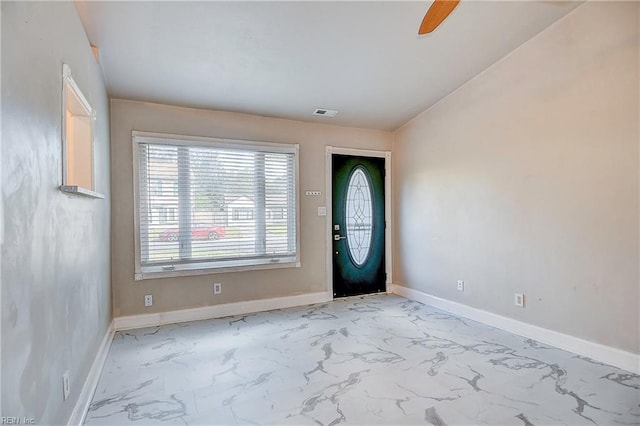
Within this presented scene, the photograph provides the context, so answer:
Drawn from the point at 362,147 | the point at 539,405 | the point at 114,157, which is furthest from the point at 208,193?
the point at 539,405

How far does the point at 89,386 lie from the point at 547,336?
379cm

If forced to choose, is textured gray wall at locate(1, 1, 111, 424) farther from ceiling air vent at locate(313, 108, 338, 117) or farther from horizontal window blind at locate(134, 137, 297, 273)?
ceiling air vent at locate(313, 108, 338, 117)

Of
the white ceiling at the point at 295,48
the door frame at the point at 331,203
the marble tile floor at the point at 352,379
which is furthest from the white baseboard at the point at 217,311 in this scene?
the white ceiling at the point at 295,48

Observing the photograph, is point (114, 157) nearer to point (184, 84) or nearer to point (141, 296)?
point (184, 84)

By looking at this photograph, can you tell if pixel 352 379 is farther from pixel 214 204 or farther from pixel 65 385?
pixel 214 204

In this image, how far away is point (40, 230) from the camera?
145 cm

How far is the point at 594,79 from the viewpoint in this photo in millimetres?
2816

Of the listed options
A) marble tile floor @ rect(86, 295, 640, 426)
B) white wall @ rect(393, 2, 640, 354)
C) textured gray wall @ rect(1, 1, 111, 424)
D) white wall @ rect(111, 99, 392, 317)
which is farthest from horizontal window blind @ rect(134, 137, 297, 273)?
white wall @ rect(393, 2, 640, 354)

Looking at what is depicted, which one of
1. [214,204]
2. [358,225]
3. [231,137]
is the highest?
[231,137]

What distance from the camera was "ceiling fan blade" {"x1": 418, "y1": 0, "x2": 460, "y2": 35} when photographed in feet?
6.75

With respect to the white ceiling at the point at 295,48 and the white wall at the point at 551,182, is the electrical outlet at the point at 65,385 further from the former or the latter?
the white wall at the point at 551,182

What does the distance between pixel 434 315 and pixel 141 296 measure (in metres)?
Answer: 3.42

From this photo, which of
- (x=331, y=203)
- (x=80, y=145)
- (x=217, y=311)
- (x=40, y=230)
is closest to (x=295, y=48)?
(x=80, y=145)

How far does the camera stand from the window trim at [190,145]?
3.75 meters
